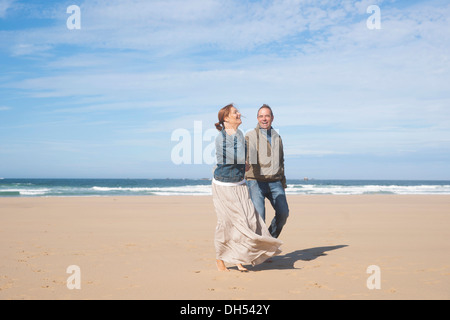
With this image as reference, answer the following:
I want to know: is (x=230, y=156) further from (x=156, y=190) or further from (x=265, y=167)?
(x=156, y=190)

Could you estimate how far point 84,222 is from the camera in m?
11.0

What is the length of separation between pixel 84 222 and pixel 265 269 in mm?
7130

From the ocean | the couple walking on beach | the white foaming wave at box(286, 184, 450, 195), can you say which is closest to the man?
the couple walking on beach

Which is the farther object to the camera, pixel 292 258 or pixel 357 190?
pixel 357 190

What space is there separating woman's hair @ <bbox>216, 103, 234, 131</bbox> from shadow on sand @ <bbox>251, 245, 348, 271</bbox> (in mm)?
1943

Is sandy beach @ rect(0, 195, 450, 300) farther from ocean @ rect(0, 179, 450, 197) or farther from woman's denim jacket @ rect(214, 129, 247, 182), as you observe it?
ocean @ rect(0, 179, 450, 197)

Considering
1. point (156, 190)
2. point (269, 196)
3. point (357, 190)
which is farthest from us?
point (357, 190)

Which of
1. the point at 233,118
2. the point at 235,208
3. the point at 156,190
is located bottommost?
the point at 156,190

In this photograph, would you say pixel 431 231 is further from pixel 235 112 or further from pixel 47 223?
pixel 47 223

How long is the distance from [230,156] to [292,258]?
2160 millimetres

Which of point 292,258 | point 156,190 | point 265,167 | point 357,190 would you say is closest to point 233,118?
point 265,167

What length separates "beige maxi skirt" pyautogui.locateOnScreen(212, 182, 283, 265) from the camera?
505 centimetres

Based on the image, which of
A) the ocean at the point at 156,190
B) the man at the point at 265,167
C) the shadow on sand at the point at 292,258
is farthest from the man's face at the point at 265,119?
the ocean at the point at 156,190

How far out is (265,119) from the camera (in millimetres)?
5754
